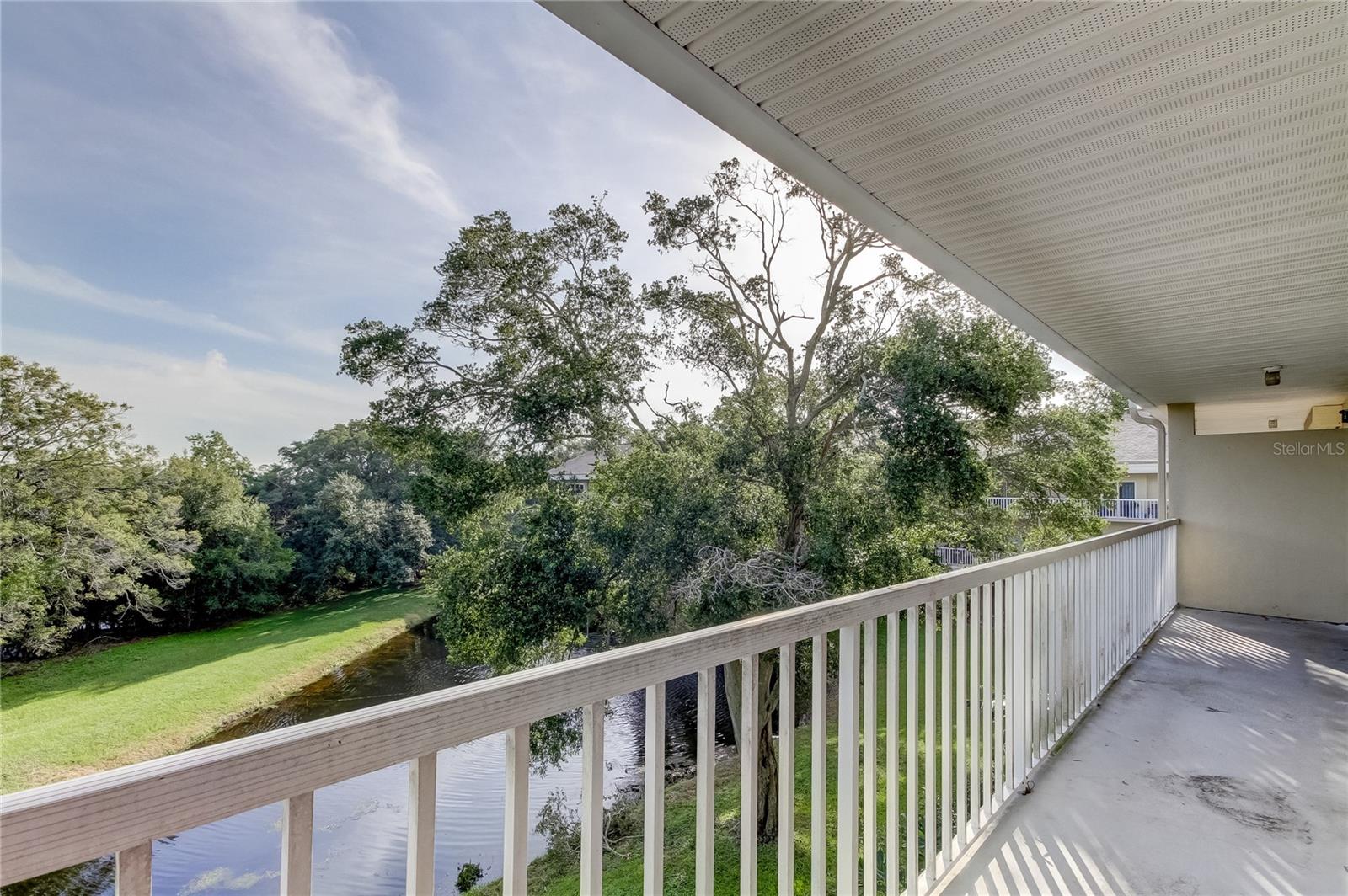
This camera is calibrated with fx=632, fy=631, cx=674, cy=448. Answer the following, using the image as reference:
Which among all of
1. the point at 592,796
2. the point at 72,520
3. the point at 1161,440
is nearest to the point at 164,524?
the point at 72,520

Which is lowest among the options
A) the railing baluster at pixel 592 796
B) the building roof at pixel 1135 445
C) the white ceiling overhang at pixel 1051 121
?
the railing baluster at pixel 592 796

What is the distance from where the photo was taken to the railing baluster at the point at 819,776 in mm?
1290

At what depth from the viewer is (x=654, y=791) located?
3.32 ft

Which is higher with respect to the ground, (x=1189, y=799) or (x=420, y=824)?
(x=420, y=824)

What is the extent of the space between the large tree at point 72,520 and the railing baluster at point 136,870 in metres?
13.0

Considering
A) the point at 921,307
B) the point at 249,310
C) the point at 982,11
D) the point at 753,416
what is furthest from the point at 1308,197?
the point at 249,310

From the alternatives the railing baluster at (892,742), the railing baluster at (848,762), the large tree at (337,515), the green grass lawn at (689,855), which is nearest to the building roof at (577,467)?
the green grass lawn at (689,855)

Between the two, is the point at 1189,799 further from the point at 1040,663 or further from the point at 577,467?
the point at 577,467

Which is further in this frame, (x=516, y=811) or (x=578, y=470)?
(x=578, y=470)

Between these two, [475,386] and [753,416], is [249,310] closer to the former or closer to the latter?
[475,386]

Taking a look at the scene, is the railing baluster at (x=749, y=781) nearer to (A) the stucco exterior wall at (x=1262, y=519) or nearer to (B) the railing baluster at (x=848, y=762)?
(B) the railing baluster at (x=848, y=762)

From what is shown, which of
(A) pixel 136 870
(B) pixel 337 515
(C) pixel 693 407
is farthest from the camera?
(B) pixel 337 515

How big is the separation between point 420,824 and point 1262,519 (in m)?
7.52

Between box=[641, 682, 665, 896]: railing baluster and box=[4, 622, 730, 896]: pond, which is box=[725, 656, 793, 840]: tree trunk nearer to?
box=[4, 622, 730, 896]: pond
